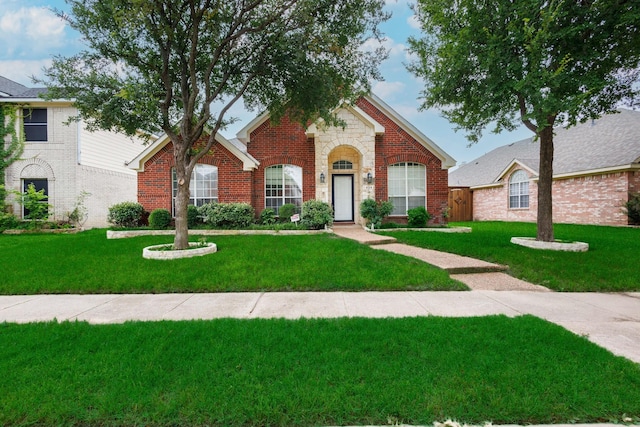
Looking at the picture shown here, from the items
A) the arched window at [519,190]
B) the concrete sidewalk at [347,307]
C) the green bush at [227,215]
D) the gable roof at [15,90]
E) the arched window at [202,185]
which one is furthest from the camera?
the arched window at [519,190]

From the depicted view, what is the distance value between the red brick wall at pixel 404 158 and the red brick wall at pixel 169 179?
593 centimetres

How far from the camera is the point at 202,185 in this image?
1282cm

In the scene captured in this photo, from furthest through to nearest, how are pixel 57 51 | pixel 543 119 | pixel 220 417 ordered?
pixel 57 51
pixel 543 119
pixel 220 417

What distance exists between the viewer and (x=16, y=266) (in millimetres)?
6770

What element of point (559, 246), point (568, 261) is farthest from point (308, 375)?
point (559, 246)

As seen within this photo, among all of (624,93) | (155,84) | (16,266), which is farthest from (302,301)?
(624,93)

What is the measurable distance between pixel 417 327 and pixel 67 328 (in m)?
4.26

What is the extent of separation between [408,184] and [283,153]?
19.3ft

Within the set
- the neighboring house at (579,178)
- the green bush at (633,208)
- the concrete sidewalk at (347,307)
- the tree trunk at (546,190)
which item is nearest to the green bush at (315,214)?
the concrete sidewalk at (347,307)

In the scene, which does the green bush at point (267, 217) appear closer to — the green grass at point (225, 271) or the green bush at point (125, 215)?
the green grass at point (225, 271)

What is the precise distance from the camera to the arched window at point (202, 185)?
12.8 m

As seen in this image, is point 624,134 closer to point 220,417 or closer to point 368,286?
point 368,286

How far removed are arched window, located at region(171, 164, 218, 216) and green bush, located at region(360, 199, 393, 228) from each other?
6.43 m

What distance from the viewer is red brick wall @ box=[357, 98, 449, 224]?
13.2m
